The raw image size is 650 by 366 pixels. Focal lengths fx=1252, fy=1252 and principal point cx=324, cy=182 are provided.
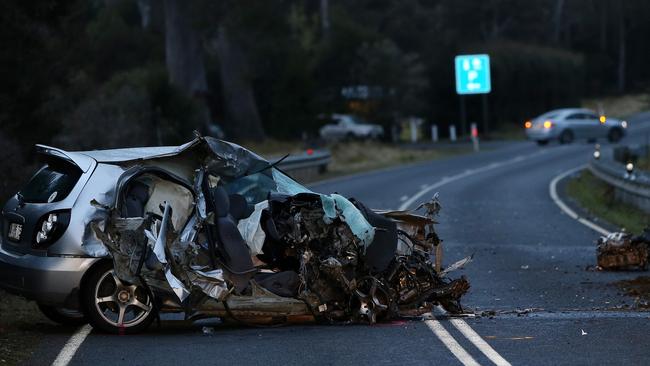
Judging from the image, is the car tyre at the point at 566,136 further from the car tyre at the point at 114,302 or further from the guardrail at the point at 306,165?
the car tyre at the point at 114,302

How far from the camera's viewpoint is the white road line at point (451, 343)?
841 centimetres

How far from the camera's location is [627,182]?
23922mm

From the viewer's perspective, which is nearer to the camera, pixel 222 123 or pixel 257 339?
pixel 257 339

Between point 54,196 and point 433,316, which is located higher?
point 54,196

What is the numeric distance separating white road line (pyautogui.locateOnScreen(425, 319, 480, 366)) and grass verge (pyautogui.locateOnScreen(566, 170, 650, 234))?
984cm

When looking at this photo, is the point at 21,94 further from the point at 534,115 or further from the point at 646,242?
the point at 534,115

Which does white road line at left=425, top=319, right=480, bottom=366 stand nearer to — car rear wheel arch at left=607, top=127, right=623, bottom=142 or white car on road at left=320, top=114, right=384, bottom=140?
car rear wheel arch at left=607, top=127, right=623, bottom=142

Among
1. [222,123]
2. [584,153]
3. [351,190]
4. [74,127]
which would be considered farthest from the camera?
[222,123]

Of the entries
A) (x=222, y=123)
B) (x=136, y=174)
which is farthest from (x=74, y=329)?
(x=222, y=123)

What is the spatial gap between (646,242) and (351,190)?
53.6 ft

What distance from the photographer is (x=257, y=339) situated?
383 inches

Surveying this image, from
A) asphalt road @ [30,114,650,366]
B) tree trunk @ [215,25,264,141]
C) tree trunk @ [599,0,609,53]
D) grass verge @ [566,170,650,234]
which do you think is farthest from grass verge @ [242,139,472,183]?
tree trunk @ [599,0,609,53]

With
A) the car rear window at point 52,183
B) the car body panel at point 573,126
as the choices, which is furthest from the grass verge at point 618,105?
the car rear window at point 52,183

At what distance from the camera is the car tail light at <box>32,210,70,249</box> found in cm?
998
